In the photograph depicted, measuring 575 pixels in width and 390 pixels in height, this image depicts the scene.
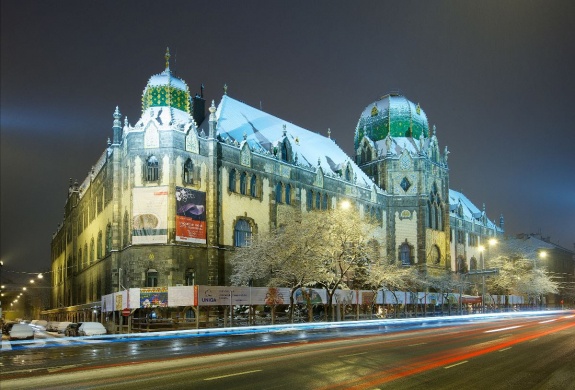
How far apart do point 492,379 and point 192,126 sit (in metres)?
41.6

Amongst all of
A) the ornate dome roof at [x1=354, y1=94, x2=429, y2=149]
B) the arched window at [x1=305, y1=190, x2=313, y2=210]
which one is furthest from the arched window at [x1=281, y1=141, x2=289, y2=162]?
the ornate dome roof at [x1=354, y1=94, x2=429, y2=149]

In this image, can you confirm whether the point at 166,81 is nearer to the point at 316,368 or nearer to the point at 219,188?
the point at 219,188

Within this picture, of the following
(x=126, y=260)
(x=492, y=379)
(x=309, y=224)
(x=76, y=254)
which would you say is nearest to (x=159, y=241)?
(x=126, y=260)

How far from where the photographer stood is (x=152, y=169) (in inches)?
2034

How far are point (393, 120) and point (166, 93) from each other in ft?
129

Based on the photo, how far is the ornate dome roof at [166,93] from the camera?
55.6 m

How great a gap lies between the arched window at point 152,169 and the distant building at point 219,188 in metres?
0.09

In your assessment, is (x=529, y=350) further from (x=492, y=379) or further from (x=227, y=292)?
(x=227, y=292)

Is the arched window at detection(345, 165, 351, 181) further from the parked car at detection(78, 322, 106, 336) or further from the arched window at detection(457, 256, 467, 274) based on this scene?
the parked car at detection(78, 322, 106, 336)

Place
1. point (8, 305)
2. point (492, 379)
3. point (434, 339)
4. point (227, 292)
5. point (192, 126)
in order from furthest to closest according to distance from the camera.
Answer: point (8, 305) → point (192, 126) → point (227, 292) → point (434, 339) → point (492, 379)

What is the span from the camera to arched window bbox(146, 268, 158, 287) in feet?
164

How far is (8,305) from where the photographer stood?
16788cm

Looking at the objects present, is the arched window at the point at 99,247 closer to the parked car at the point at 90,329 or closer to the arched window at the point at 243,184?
the arched window at the point at 243,184

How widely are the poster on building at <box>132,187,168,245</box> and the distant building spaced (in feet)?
0.29
